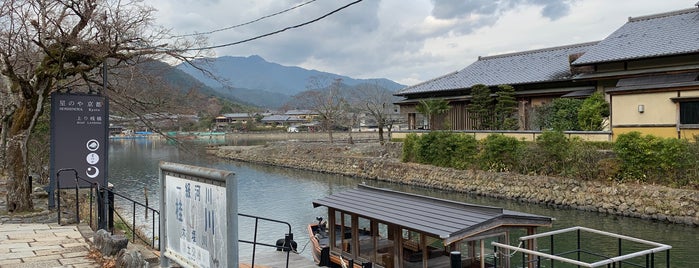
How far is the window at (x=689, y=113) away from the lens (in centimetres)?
1794

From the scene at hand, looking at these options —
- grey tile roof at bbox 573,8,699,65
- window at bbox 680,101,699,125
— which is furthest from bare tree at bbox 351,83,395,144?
window at bbox 680,101,699,125

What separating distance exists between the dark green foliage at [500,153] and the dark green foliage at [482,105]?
4.35 m

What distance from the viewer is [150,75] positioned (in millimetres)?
13000

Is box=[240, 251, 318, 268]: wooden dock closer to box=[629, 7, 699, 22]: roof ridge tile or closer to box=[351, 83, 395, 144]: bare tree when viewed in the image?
box=[629, 7, 699, 22]: roof ridge tile

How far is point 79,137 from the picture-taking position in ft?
32.2

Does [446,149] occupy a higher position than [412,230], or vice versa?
[446,149]

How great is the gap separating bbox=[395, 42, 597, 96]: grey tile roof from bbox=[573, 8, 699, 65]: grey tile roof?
8.91ft

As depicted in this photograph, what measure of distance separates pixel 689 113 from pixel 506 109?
31.8ft

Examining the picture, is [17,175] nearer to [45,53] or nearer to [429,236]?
[45,53]

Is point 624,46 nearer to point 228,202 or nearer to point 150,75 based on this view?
point 150,75

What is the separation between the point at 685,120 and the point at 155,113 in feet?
59.4

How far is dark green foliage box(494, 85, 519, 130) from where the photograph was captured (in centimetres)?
2656

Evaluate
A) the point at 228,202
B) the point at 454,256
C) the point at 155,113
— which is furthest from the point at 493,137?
the point at 228,202

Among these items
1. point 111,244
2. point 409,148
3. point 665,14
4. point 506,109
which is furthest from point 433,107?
point 111,244
